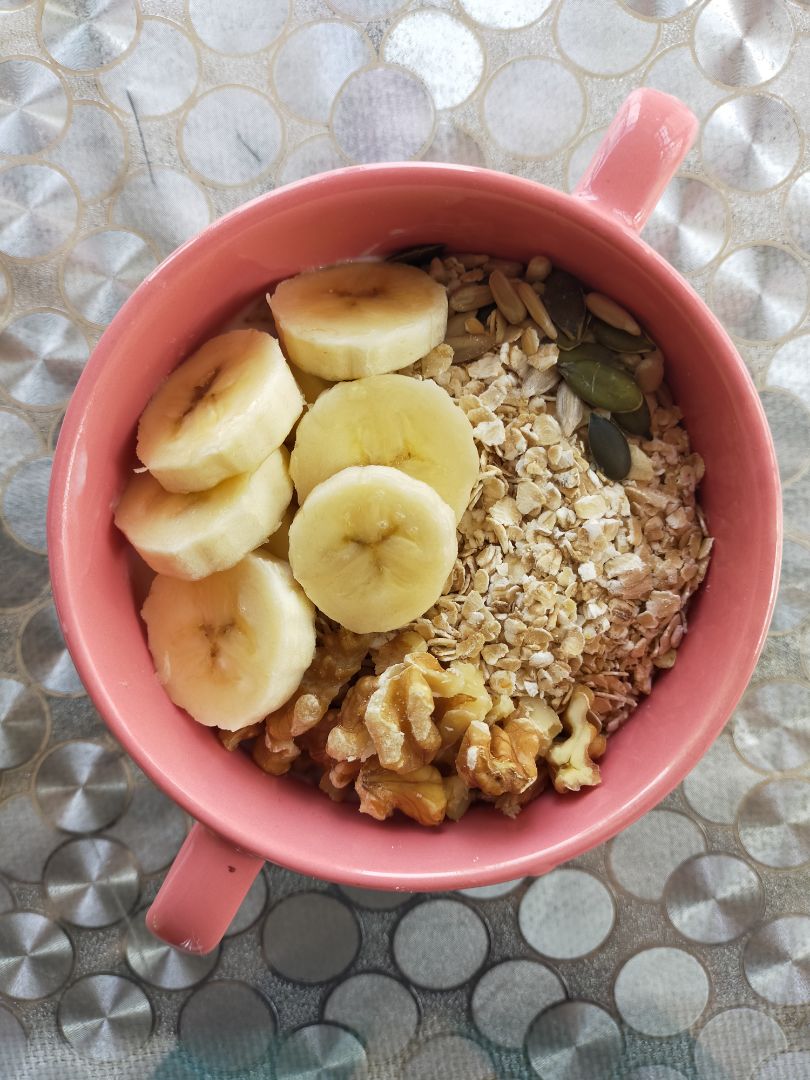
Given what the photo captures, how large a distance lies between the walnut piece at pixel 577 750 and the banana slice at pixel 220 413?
295 mm

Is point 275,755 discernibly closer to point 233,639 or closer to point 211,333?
point 233,639

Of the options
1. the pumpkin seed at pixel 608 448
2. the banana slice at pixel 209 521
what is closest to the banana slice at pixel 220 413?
the banana slice at pixel 209 521

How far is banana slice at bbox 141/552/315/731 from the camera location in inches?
26.4

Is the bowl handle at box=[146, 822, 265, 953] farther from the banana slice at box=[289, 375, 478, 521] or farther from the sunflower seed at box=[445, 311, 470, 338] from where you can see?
the sunflower seed at box=[445, 311, 470, 338]

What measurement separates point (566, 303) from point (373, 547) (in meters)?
0.25

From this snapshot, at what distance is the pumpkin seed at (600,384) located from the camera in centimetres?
73

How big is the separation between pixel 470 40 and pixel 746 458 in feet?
1.48

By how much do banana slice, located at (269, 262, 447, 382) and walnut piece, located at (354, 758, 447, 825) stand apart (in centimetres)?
29

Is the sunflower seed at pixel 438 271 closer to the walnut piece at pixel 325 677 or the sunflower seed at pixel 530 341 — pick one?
the sunflower seed at pixel 530 341

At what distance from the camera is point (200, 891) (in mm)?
669

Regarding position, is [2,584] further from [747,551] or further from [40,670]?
[747,551]

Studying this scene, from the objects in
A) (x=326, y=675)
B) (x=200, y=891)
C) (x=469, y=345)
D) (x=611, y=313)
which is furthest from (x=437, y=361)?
(x=200, y=891)

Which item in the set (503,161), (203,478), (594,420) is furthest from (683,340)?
(203,478)

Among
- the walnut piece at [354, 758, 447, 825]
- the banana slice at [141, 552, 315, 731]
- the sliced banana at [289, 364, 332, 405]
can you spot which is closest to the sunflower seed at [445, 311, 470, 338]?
the sliced banana at [289, 364, 332, 405]
